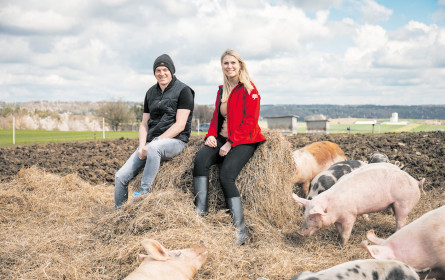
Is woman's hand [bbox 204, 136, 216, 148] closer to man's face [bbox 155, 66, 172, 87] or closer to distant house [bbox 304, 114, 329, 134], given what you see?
man's face [bbox 155, 66, 172, 87]

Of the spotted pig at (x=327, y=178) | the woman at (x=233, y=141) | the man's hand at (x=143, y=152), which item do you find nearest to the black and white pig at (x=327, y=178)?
the spotted pig at (x=327, y=178)

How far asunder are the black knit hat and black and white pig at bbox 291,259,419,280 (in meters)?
3.12

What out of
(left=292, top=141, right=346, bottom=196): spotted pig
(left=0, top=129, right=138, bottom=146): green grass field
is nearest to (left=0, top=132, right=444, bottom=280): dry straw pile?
(left=292, top=141, right=346, bottom=196): spotted pig

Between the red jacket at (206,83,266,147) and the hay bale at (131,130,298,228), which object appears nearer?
the red jacket at (206,83,266,147)

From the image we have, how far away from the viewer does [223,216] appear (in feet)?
13.8

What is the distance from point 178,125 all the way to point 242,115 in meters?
0.87

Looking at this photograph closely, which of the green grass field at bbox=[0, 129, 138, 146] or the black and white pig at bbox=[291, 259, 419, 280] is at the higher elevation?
the black and white pig at bbox=[291, 259, 419, 280]

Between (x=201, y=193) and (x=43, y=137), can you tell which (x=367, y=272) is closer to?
(x=201, y=193)

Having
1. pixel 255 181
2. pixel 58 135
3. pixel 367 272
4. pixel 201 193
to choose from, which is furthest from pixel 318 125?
pixel 367 272

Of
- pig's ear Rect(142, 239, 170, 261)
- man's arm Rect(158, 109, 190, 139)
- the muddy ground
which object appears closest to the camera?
pig's ear Rect(142, 239, 170, 261)

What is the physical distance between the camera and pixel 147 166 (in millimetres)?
4391

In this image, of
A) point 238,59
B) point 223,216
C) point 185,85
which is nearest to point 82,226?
point 223,216

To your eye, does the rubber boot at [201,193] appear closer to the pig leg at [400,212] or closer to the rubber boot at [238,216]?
the rubber boot at [238,216]

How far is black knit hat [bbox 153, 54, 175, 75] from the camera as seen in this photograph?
184 inches
